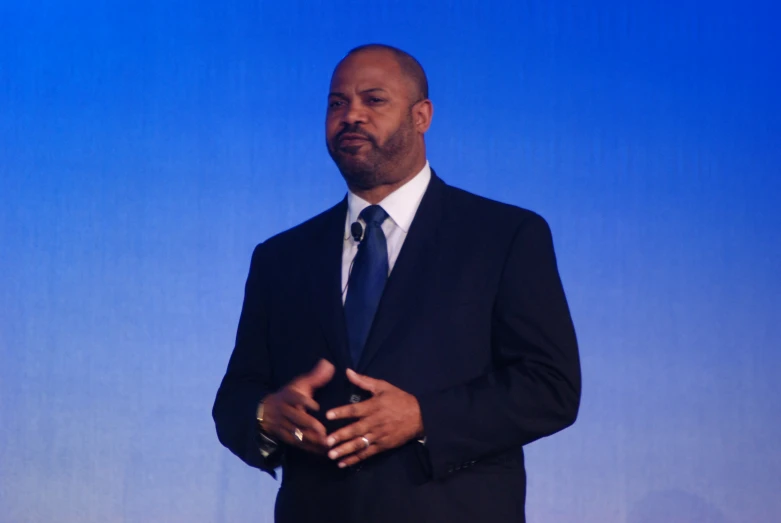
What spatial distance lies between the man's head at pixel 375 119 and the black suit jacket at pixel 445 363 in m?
0.11

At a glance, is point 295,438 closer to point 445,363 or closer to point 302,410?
point 302,410

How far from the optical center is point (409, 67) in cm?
193

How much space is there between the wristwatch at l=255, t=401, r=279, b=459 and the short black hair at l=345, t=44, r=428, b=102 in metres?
0.71

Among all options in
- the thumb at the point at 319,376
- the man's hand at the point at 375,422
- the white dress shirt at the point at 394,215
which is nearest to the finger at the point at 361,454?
the man's hand at the point at 375,422

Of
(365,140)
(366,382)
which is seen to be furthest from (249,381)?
(365,140)

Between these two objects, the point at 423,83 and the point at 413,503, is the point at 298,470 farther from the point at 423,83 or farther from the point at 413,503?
the point at 423,83

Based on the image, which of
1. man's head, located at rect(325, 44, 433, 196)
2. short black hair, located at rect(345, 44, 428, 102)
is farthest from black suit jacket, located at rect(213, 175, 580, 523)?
short black hair, located at rect(345, 44, 428, 102)

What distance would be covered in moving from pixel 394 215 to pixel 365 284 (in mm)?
174

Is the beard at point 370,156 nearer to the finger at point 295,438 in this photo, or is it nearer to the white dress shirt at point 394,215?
the white dress shirt at point 394,215

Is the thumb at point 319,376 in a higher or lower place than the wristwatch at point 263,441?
higher

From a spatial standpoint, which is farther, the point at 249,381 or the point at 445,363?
the point at 249,381

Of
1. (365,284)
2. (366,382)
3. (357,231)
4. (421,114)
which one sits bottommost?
(366,382)

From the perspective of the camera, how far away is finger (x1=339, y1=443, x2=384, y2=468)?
4.90 feet

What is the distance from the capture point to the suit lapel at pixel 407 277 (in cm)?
163
